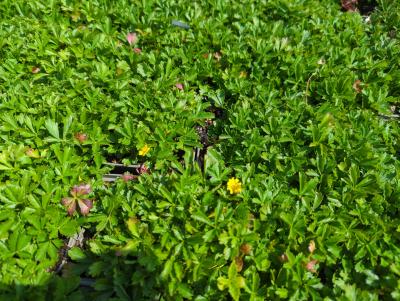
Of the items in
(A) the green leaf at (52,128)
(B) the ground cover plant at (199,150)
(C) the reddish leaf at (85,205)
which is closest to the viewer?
(B) the ground cover plant at (199,150)

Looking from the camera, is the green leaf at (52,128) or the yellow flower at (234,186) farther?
the green leaf at (52,128)

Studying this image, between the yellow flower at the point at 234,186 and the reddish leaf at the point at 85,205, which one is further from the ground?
the yellow flower at the point at 234,186

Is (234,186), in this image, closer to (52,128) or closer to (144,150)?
(144,150)

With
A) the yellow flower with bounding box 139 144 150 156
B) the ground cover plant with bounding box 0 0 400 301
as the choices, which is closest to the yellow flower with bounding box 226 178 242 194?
the ground cover plant with bounding box 0 0 400 301

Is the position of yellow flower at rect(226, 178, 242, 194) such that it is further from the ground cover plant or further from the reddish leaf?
the reddish leaf

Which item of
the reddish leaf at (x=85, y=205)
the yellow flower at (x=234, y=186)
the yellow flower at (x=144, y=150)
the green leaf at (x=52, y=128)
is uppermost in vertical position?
the green leaf at (x=52, y=128)

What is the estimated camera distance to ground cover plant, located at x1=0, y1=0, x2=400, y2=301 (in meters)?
2.16

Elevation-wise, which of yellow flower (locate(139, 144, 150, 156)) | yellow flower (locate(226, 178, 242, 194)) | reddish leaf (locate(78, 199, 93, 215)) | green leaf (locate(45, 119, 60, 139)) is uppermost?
green leaf (locate(45, 119, 60, 139))

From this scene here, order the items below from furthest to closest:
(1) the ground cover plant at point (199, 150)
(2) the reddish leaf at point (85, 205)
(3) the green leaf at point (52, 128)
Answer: (3) the green leaf at point (52, 128), (2) the reddish leaf at point (85, 205), (1) the ground cover plant at point (199, 150)

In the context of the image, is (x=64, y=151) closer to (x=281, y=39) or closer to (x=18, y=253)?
(x=18, y=253)

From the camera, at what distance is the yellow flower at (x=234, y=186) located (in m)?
2.45

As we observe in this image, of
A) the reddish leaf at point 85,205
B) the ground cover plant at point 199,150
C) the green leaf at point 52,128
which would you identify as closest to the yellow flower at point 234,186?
the ground cover plant at point 199,150

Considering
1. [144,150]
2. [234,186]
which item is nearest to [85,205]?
[144,150]

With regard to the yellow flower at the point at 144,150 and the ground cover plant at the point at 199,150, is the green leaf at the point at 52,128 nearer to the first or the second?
the ground cover plant at the point at 199,150
